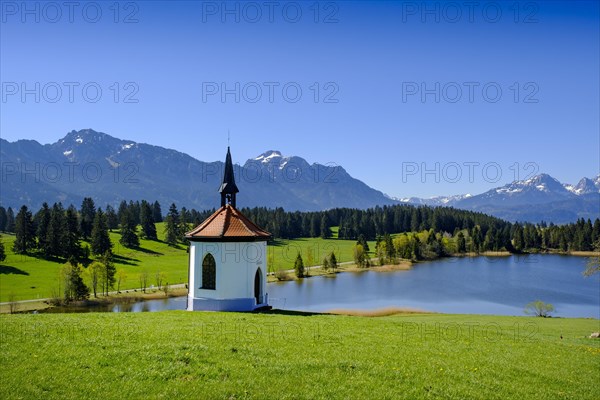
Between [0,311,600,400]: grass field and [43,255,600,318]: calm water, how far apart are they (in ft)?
125

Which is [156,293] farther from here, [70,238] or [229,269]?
[229,269]

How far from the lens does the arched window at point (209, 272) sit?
31.2m

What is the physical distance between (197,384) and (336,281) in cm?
8357

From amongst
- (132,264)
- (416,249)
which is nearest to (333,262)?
(416,249)

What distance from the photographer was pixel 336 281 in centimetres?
9431

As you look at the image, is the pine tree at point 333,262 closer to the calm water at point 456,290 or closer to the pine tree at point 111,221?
the calm water at point 456,290

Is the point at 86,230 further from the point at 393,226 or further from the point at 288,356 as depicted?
the point at 393,226

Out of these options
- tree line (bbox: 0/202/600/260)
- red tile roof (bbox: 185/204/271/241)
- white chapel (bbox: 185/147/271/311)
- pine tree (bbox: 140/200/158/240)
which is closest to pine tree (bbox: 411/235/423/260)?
tree line (bbox: 0/202/600/260)

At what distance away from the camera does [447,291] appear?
74375 millimetres

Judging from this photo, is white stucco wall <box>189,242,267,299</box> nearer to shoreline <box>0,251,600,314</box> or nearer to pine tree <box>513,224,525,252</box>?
shoreline <box>0,251,600,314</box>

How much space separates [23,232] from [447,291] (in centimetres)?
8121

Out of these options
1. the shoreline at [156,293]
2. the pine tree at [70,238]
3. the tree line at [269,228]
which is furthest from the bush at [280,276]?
the pine tree at [70,238]

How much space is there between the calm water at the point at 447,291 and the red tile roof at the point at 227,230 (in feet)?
88.3

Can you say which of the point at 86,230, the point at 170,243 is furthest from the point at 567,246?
the point at 86,230
